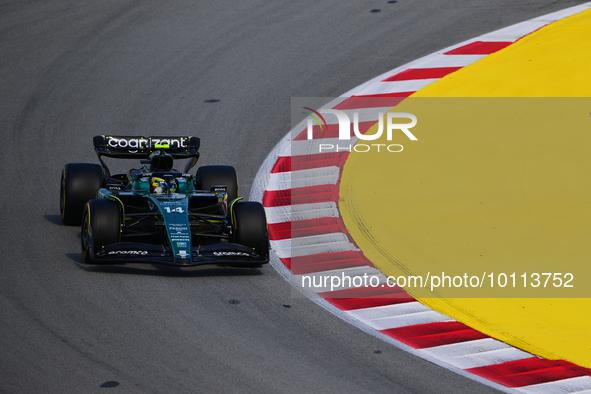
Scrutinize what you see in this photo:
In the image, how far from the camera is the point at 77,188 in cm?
1051

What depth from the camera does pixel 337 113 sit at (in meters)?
14.8

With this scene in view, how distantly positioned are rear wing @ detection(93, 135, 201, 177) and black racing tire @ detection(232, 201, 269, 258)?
2.06 m

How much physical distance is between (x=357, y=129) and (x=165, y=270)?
5.77 meters

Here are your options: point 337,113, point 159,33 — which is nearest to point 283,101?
point 337,113

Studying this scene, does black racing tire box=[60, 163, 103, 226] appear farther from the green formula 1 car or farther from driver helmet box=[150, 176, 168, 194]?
driver helmet box=[150, 176, 168, 194]

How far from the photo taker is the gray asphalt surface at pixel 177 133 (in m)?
7.26

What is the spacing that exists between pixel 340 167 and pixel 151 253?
4.74 metres

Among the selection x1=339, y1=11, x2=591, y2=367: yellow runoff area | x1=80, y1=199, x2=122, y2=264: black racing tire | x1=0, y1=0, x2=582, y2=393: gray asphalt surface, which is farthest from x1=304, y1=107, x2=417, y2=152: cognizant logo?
x1=80, y1=199, x2=122, y2=264: black racing tire

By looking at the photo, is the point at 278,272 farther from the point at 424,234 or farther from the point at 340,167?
the point at 340,167

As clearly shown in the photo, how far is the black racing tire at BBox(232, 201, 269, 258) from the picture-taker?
31.0 feet

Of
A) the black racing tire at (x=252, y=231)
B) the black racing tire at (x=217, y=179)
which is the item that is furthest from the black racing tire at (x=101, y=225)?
the black racing tire at (x=217, y=179)

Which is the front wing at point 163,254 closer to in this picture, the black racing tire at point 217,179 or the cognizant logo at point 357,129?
the black racing tire at point 217,179

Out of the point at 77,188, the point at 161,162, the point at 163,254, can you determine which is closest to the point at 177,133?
the point at 161,162

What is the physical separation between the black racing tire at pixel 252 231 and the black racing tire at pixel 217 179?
1508 mm
